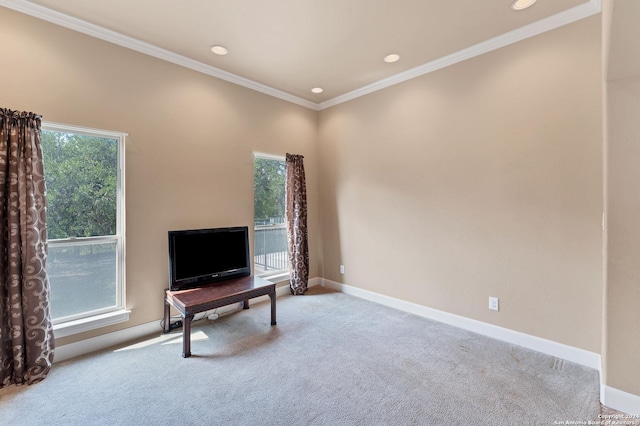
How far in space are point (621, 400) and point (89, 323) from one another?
13.7ft

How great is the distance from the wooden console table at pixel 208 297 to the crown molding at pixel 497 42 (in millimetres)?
2970

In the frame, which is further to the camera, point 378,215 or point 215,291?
point 378,215

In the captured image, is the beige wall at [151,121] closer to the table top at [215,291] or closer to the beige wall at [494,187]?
the table top at [215,291]

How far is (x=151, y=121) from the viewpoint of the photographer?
298 cm

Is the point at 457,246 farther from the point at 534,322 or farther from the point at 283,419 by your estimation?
the point at 283,419

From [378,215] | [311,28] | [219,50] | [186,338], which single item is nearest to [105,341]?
[186,338]

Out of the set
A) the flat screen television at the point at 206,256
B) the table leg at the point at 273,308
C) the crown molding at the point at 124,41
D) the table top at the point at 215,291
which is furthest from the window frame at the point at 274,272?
the crown molding at the point at 124,41

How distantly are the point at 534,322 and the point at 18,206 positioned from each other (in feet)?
14.8

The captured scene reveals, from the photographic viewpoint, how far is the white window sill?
2.45 m

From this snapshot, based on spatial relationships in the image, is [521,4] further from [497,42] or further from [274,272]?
[274,272]

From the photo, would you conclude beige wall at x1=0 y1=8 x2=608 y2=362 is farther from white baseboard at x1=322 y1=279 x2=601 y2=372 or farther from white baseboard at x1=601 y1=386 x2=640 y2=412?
white baseboard at x1=601 y1=386 x2=640 y2=412

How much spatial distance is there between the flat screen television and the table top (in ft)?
0.34

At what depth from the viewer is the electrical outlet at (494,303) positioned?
287 cm

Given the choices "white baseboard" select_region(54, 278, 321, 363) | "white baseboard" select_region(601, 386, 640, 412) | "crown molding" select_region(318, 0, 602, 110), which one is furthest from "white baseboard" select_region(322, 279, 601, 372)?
"crown molding" select_region(318, 0, 602, 110)
